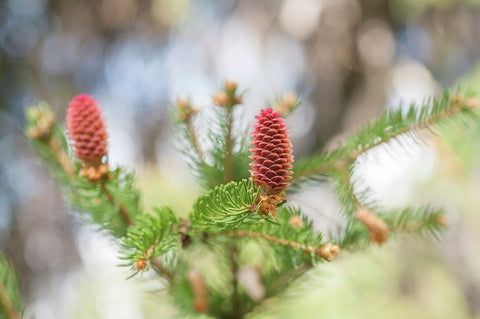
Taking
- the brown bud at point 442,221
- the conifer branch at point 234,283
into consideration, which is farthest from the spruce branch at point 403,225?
the conifer branch at point 234,283

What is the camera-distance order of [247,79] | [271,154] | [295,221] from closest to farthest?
[271,154] < [295,221] < [247,79]

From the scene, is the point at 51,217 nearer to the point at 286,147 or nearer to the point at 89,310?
the point at 89,310

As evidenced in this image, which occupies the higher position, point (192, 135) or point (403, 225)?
point (192, 135)

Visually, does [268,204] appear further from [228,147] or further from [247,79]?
[247,79]

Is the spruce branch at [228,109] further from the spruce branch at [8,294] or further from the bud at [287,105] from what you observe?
the spruce branch at [8,294]

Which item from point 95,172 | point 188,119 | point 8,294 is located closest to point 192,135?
point 188,119

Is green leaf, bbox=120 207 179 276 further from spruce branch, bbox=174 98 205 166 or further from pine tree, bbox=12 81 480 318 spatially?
spruce branch, bbox=174 98 205 166

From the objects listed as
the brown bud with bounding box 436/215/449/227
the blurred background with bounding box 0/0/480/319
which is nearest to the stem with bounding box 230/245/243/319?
the brown bud with bounding box 436/215/449/227
